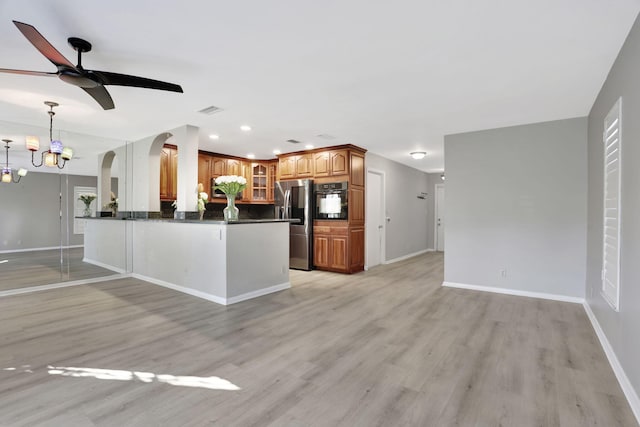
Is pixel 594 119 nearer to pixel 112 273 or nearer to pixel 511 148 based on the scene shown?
pixel 511 148

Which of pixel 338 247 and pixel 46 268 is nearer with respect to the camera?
pixel 46 268

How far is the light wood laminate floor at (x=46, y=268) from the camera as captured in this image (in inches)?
183

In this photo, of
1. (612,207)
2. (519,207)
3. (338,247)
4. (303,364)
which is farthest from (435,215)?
(303,364)

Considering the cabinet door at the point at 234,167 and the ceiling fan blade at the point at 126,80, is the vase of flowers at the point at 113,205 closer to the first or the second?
the cabinet door at the point at 234,167

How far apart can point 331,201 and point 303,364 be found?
3.84 m

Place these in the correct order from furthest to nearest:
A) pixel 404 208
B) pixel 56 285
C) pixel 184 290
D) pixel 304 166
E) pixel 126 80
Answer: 1. pixel 404 208
2. pixel 304 166
3. pixel 56 285
4. pixel 184 290
5. pixel 126 80

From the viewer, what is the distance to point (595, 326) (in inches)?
122

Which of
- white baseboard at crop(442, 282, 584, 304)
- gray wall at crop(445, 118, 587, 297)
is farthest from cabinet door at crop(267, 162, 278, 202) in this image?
white baseboard at crop(442, 282, 584, 304)

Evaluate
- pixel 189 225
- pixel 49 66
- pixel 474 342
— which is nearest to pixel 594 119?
pixel 474 342

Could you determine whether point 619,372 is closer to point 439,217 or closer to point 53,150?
point 53,150

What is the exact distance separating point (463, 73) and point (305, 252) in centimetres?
426

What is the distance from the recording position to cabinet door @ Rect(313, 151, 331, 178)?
5.97 m

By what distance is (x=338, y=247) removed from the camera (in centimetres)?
586

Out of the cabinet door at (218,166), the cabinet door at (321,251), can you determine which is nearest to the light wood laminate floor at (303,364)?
the cabinet door at (321,251)
